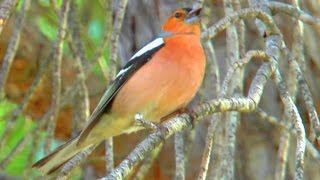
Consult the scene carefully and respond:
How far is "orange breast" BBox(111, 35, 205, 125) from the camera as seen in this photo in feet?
11.5

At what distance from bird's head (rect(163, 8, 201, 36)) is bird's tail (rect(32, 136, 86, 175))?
76 centimetres

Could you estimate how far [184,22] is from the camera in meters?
3.88

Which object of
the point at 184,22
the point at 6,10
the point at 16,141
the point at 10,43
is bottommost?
the point at 16,141

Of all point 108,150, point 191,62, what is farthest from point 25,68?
point 108,150

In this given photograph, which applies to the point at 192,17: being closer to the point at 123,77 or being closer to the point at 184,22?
the point at 184,22

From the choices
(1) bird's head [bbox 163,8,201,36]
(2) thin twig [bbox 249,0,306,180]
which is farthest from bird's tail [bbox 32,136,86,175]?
(2) thin twig [bbox 249,0,306,180]

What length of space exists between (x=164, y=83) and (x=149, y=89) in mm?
77

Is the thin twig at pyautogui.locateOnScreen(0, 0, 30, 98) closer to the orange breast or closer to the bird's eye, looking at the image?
the orange breast

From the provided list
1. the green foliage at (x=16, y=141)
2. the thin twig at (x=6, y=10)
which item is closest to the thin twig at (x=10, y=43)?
the thin twig at (x=6, y=10)

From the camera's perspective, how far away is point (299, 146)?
2.51 metres

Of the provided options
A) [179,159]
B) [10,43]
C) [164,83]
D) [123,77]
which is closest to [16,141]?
[123,77]

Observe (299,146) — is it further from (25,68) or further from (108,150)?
(25,68)

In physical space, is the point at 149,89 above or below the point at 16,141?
above

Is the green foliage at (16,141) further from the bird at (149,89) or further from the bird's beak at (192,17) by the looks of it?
the bird's beak at (192,17)
